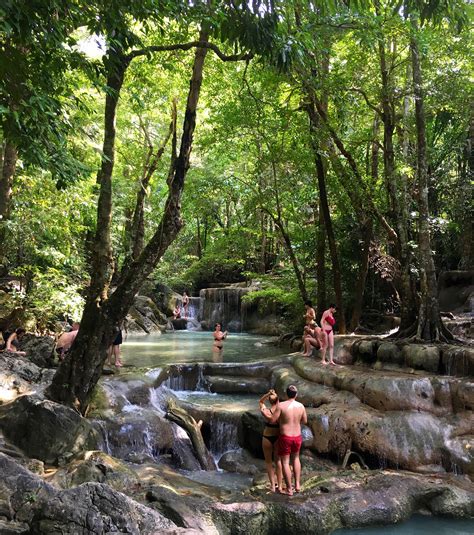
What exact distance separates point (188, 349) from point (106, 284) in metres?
9.86

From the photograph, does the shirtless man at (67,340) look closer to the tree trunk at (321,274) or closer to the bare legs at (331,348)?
the bare legs at (331,348)

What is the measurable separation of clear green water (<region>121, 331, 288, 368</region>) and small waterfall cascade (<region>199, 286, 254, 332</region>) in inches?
90.2

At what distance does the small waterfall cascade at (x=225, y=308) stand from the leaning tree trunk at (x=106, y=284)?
18.3m

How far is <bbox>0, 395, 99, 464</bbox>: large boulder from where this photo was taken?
304 inches

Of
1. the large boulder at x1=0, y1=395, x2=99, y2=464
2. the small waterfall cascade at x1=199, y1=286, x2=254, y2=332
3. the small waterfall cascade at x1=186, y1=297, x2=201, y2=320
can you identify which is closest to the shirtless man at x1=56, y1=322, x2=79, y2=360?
the large boulder at x1=0, y1=395, x2=99, y2=464

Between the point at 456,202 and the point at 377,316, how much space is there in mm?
5183

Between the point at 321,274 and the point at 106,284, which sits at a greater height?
the point at 321,274

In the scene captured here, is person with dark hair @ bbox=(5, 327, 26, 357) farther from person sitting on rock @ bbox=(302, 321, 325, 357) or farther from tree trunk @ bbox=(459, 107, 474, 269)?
tree trunk @ bbox=(459, 107, 474, 269)

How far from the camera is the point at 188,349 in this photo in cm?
1825

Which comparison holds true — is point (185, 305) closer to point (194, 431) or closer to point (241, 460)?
point (194, 431)

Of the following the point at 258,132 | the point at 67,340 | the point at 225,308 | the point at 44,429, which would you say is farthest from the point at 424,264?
the point at 225,308

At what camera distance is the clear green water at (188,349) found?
15180 millimetres

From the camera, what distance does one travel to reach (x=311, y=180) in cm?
1803

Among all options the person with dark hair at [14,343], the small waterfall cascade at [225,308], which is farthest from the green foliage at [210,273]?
the person with dark hair at [14,343]
